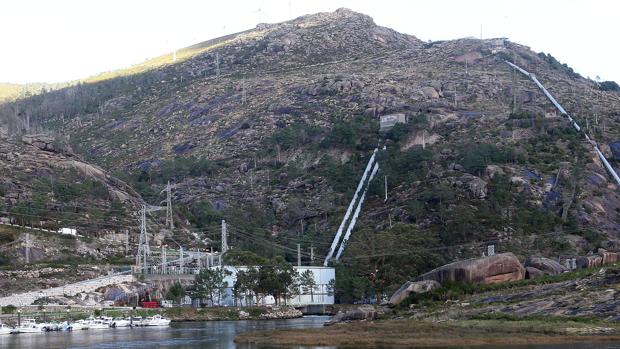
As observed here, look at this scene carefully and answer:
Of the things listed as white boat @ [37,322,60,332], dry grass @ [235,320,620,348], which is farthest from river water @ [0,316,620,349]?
dry grass @ [235,320,620,348]

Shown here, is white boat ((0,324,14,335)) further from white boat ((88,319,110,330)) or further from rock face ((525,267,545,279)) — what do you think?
rock face ((525,267,545,279))

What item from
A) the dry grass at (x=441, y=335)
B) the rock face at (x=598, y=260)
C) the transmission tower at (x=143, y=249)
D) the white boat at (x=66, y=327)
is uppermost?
the transmission tower at (x=143, y=249)

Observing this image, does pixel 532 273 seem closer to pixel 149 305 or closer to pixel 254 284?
pixel 254 284

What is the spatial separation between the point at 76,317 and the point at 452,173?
8326 centimetres

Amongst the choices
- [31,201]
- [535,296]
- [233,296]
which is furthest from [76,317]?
[535,296]

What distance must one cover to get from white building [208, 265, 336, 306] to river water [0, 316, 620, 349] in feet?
79.0

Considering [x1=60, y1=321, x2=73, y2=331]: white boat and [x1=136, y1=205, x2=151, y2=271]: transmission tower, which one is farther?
[x1=136, y1=205, x2=151, y2=271]: transmission tower

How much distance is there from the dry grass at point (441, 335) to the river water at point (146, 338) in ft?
13.3

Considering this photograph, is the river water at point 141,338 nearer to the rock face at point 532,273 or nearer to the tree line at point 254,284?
the tree line at point 254,284

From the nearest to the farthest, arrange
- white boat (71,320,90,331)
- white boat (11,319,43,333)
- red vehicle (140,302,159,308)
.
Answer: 1. white boat (11,319,43,333)
2. white boat (71,320,90,331)
3. red vehicle (140,302,159,308)

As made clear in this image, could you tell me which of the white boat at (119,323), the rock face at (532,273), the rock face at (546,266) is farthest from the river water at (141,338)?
the rock face at (546,266)

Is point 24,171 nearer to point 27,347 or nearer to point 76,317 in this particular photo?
point 76,317

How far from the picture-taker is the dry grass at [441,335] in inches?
2913

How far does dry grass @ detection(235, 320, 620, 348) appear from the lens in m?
74.0
